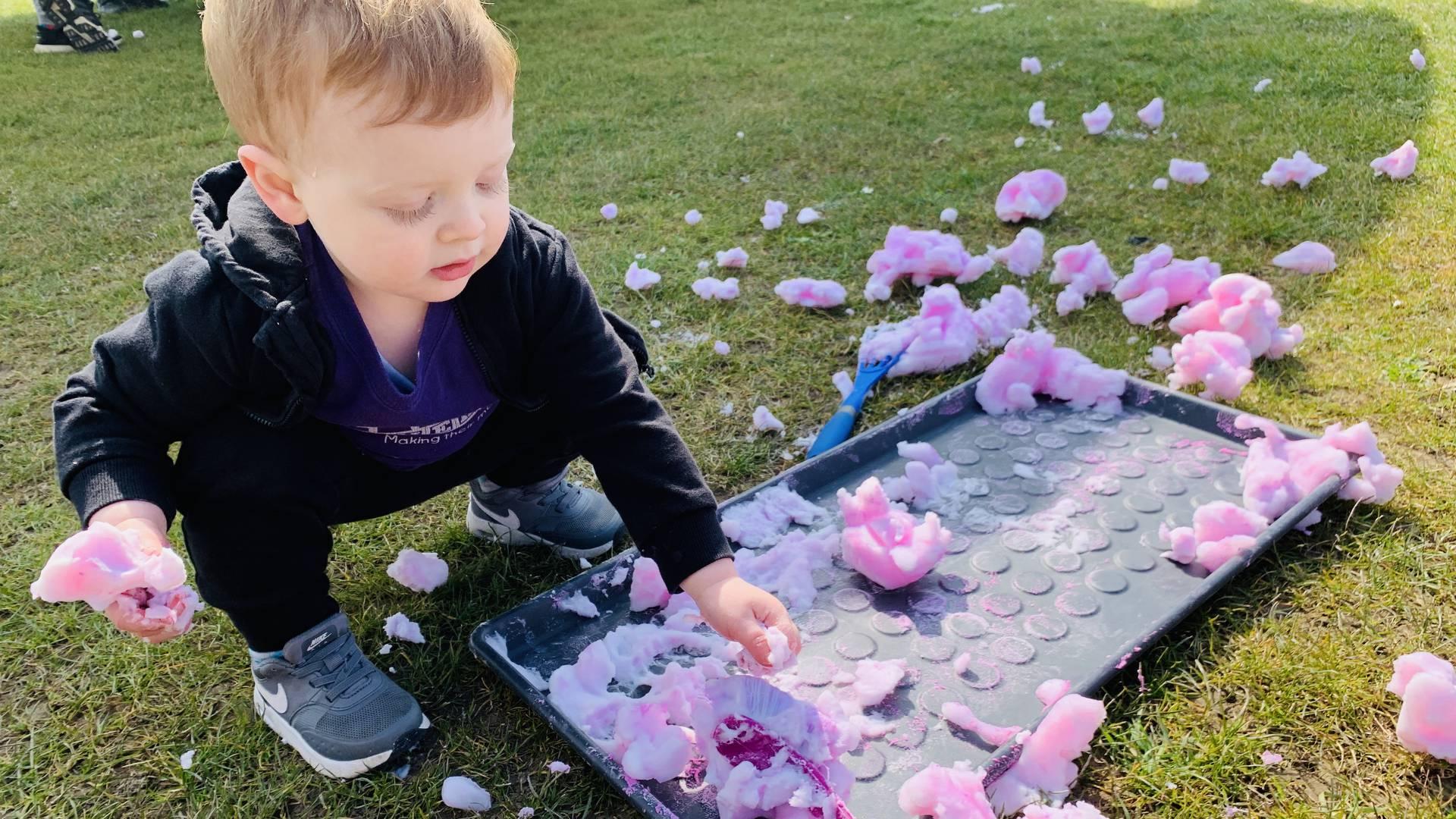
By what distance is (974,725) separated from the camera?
4.52 ft

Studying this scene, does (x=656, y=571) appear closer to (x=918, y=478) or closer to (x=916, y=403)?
(x=918, y=478)

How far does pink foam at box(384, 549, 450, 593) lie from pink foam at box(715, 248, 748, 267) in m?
Result: 1.31

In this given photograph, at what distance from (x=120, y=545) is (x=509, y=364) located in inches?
21.8

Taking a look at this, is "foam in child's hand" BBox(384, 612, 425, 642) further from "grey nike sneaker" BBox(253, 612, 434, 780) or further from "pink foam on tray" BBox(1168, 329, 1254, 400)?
"pink foam on tray" BBox(1168, 329, 1254, 400)

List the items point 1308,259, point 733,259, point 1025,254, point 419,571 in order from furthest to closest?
point 733,259 < point 1025,254 < point 1308,259 < point 419,571

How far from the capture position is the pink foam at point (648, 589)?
64.0 inches

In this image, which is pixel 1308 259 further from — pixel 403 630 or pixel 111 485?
pixel 111 485

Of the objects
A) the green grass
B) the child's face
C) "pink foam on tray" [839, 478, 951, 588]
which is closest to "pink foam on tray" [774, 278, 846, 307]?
the green grass

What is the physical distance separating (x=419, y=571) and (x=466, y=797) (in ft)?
1.61

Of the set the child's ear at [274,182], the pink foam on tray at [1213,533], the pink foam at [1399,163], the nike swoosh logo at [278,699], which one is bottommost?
the nike swoosh logo at [278,699]

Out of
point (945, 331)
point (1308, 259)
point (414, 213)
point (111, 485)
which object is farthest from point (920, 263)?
point (111, 485)

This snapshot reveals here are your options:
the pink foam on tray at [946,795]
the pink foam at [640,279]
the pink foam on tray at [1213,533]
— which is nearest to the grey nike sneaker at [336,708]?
the pink foam on tray at [946,795]

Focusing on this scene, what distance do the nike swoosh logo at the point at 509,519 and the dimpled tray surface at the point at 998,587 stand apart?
0.23 meters

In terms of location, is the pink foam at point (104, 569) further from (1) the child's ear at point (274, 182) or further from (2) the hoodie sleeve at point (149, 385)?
(1) the child's ear at point (274, 182)
